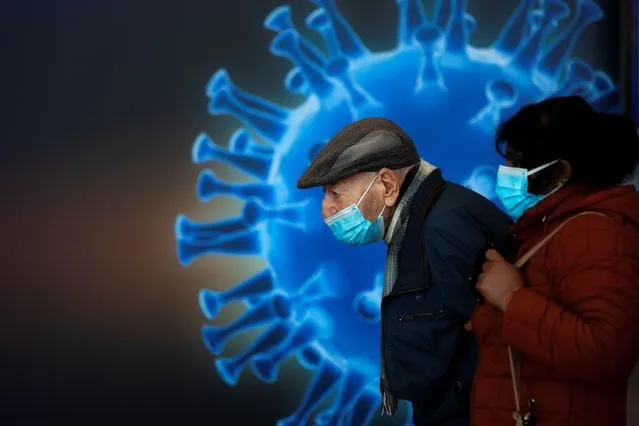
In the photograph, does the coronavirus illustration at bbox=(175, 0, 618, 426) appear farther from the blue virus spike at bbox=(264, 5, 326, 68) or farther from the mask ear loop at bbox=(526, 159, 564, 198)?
the mask ear loop at bbox=(526, 159, 564, 198)

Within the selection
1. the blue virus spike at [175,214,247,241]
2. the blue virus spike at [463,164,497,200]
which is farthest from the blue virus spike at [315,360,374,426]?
the blue virus spike at [463,164,497,200]

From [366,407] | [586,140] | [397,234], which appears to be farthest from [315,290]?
[586,140]

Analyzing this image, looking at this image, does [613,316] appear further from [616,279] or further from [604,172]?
[604,172]

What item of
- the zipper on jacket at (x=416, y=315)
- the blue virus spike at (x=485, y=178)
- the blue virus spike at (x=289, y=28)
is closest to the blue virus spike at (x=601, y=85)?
the blue virus spike at (x=485, y=178)

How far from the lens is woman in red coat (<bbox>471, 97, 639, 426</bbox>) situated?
118 cm

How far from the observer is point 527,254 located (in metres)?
1.35

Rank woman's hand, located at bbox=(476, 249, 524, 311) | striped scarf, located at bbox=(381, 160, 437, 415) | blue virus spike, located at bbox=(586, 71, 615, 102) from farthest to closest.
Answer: blue virus spike, located at bbox=(586, 71, 615, 102)
striped scarf, located at bbox=(381, 160, 437, 415)
woman's hand, located at bbox=(476, 249, 524, 311)

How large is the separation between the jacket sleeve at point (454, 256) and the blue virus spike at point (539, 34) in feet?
5.54

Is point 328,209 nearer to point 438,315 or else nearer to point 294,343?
point 438,315

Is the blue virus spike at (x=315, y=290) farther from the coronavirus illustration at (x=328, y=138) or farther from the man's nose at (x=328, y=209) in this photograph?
the man's nose at (x=328, y=209)

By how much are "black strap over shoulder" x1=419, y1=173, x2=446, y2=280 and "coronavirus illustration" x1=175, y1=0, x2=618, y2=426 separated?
137cm

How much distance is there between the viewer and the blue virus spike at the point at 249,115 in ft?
10.4

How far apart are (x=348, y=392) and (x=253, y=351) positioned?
0.45m

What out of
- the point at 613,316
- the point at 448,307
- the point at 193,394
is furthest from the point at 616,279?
the point at 193,394
